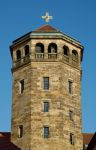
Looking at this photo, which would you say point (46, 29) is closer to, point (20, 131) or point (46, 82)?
point (46, 82)

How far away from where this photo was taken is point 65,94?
49.3 metres

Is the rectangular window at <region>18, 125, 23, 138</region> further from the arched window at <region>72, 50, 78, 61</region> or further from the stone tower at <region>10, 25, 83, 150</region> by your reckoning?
the arched window at <region>72, 50, 78, 61</region>

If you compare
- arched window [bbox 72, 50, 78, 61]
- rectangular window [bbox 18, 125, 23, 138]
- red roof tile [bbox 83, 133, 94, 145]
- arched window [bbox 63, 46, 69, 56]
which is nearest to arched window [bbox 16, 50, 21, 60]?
arched window [bbox 63, 46, 69, 56]

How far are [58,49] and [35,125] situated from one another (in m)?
7.60

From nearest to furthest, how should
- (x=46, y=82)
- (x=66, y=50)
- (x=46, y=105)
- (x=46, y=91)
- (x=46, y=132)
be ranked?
(x=46, y=132), (x=46, y=105), (x=46, y=91), (x=46, y=82), (x=66, y=50)

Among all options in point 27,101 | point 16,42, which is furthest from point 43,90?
point 16,42

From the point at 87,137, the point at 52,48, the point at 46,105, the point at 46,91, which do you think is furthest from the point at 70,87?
the point at 87,137

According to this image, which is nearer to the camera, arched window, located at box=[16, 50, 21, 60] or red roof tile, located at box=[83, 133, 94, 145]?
arched window, located at box=[16, 50, 21, 60]

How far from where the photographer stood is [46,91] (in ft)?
161

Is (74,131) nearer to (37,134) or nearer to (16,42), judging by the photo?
(37,134)

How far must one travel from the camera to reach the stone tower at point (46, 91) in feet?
156

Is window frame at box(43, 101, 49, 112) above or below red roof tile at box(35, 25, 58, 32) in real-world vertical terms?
below

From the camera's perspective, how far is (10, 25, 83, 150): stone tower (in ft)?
156

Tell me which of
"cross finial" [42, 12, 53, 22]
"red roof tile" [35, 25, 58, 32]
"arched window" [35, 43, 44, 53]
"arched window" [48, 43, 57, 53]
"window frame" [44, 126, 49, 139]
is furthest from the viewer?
"cross finial" [42, 12, 53, 22]
